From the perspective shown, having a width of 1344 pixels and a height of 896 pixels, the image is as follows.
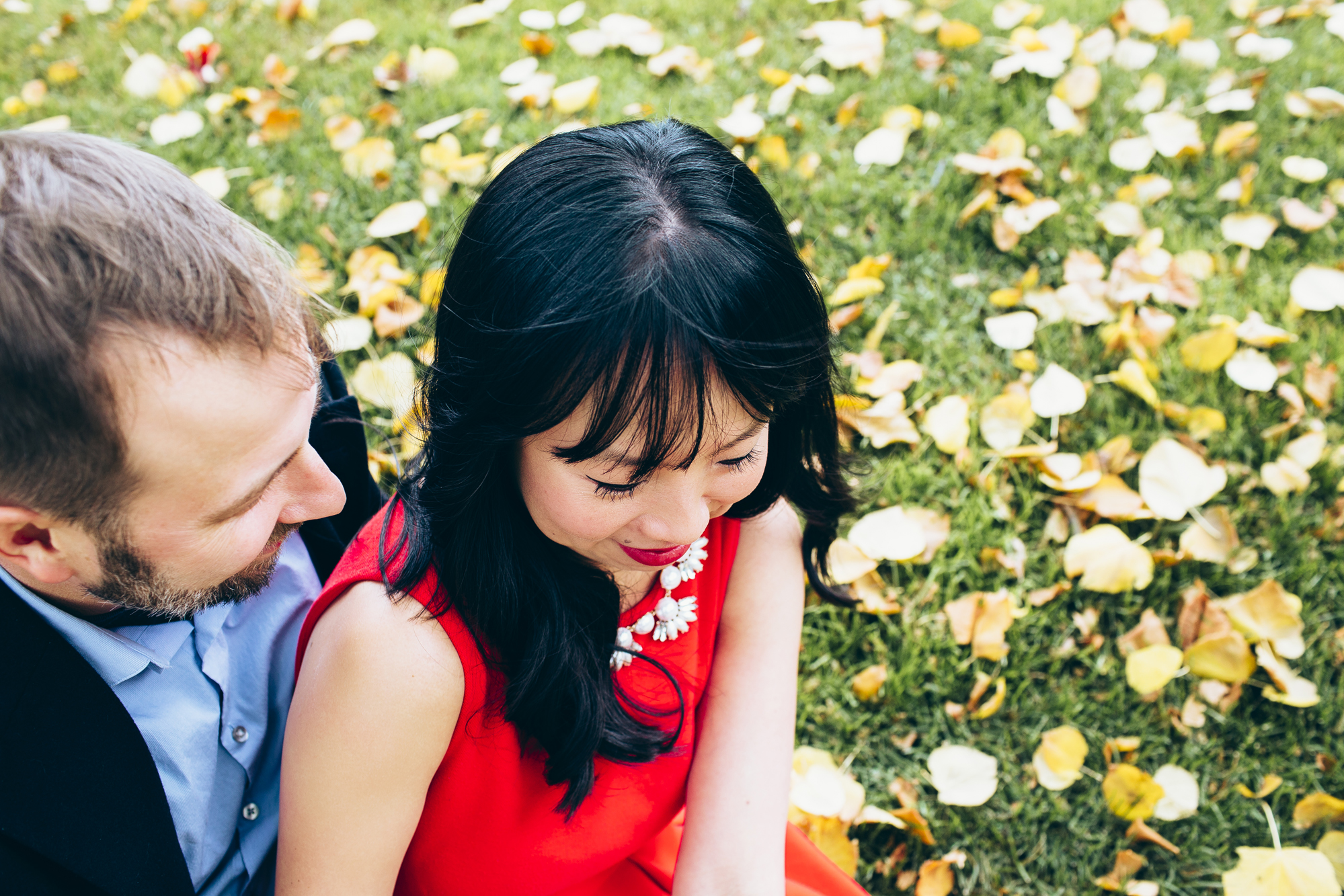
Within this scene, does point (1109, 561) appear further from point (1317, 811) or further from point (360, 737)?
point (360, 737)

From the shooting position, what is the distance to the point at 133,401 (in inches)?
39.2

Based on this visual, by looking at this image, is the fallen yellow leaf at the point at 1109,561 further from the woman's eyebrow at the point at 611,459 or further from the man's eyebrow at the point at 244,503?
the man's eyebrow at the point at 244,503

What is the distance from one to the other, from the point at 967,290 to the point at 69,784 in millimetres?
2430

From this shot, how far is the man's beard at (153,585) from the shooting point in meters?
1.11

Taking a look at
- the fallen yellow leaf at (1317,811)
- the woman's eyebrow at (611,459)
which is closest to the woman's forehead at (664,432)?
the woman's eyebrow at (611,459)

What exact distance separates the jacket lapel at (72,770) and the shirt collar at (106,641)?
26 mm

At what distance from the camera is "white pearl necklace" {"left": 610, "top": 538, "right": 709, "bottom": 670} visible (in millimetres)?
1458

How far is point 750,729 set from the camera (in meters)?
1.62

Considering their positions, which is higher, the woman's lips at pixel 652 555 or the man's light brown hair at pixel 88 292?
the man's light brown hair at pixel 88 292

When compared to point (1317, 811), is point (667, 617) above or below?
above

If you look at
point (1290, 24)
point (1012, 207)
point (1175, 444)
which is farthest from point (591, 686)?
point (1290, 24)

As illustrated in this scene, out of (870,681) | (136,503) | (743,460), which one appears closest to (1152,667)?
(870,681)

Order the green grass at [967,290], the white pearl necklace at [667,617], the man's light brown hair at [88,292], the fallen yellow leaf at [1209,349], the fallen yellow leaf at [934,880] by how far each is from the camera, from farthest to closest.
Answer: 1. the fallen yellow leaf at [1209,349]
2. the green grass at [967,290]
3. the fallen yellow leaf at [934,880]
4. the white pearl necklace at [667,617]
5. the man's light brown hair at [88,292]

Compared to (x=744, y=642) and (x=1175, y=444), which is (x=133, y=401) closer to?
(x=744, y=642)
